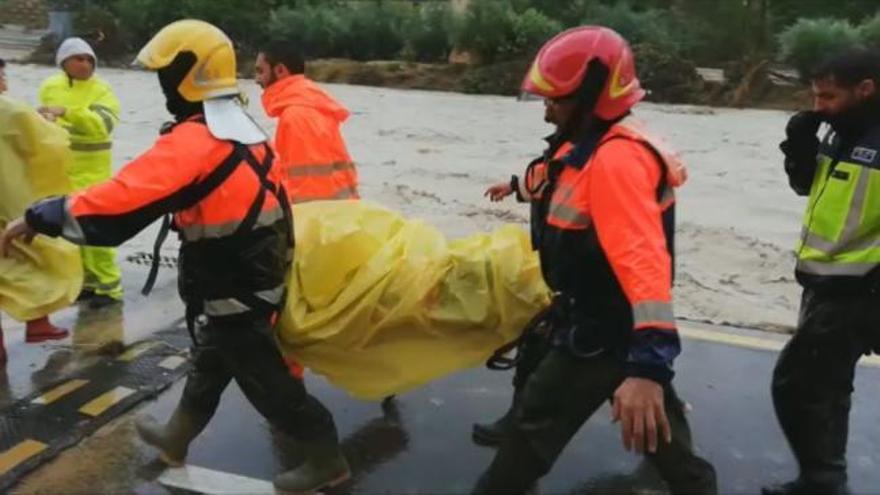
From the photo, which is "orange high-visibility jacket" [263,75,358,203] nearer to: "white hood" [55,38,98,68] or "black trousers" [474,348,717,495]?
"white hood" [55,38,98,68]

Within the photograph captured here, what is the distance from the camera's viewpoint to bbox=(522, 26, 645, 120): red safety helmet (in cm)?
308

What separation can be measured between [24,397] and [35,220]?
1725 millimetres

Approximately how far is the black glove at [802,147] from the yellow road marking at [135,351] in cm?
344

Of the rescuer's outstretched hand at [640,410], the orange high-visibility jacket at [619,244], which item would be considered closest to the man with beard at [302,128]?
the orange high-visibility jacket at [619,244]

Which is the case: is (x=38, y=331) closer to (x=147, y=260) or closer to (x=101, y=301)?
(x=101, y=301)

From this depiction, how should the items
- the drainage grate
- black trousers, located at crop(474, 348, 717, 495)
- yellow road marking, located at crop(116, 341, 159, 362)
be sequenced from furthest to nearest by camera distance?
the drainage grate → yellow road marking, located at crop(116, 341, 159, 362) → black trousers, located at crop(474, 348, 717, 495)

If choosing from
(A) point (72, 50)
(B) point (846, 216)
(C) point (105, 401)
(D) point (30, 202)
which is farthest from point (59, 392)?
(B) point (846, 216)

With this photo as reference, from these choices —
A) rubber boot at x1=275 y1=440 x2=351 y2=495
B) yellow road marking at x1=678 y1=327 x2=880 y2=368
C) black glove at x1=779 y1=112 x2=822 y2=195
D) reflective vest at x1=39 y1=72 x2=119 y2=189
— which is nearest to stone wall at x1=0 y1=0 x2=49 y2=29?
reflective vest at x1=39 y1=72 x2=119 y2=189

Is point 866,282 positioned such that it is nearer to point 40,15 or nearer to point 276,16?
point 276,16

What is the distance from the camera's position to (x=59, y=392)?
16.2 feet

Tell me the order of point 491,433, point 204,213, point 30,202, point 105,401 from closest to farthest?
1. point 204,213
2. point 491,433
3. point 105,401
4. point 30,202

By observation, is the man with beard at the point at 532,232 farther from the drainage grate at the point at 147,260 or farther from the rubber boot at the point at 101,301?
the drainage grate at the point at 147,260

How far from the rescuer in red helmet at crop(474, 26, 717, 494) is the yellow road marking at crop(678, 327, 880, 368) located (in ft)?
8.45

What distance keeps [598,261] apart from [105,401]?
276 cm
